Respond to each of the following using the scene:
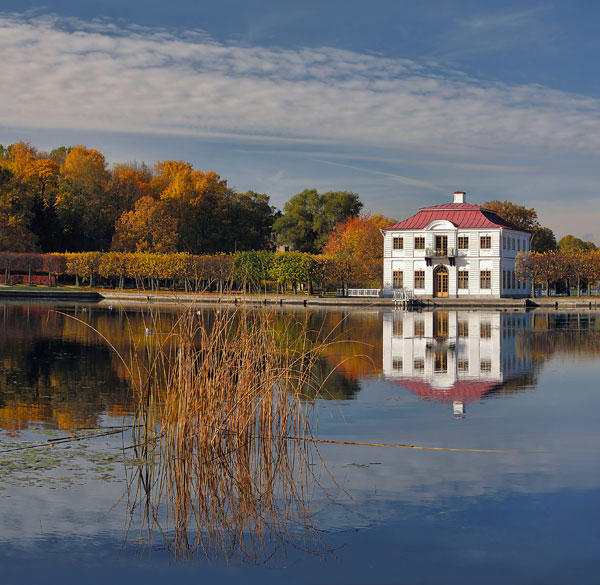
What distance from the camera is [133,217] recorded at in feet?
243

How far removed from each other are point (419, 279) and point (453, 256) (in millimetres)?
3075

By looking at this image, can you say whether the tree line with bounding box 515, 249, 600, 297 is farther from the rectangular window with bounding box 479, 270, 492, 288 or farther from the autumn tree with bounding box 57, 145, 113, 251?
the autumn tree with bounding box 57, 145, 113, 251

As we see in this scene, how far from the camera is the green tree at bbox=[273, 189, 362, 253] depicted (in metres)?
87.8

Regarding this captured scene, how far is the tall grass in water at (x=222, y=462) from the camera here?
6852 mm

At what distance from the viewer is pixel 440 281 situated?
63.7 meters

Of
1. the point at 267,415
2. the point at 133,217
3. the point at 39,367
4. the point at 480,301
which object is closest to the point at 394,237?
the point at 480,301

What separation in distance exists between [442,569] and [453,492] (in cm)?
193

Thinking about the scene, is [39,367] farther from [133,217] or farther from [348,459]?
[133,217]

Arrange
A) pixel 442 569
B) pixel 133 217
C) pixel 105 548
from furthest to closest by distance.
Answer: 1. pixel 133 217
2. pixel 105 548
3. pixel 442 569

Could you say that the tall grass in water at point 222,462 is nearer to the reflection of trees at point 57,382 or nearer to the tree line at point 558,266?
the reflection of trees at point 57,382

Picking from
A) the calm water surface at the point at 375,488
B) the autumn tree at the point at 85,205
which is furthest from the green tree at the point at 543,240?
the calm water surface at the point at 375,488

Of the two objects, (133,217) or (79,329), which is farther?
(133,217)

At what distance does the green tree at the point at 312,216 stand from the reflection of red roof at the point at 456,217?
2195 cm

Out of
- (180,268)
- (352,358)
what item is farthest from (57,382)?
(180,268)
